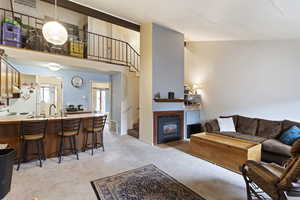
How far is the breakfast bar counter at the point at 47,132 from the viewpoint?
121 inches

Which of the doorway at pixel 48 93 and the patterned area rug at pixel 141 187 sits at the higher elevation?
the doorway at pixel 48 93

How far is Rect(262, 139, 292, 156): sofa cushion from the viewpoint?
3031mm

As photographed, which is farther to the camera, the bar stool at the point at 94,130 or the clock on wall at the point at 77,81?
the clock on wall at the point at 77,81

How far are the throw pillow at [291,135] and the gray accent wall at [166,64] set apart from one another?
275cm

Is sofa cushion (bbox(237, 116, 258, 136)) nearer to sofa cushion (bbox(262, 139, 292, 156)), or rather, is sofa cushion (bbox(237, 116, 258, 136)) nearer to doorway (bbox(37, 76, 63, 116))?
sofa cushion (bbox(262, 139, 292, 156))

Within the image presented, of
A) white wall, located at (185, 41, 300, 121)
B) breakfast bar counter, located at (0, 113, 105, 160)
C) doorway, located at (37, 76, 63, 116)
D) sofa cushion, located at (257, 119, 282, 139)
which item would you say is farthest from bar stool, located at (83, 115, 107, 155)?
sofa cushion, located at (257, 119, 282, 139)

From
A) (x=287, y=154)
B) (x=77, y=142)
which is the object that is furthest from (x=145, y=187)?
(x=287, y=154)

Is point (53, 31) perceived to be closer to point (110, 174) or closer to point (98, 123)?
point (98, 123)

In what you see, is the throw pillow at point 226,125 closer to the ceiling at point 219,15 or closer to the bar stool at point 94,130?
the ceiling at point 219,15

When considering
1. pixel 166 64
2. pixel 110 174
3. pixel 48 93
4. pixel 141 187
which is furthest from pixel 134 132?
pixel 48 93

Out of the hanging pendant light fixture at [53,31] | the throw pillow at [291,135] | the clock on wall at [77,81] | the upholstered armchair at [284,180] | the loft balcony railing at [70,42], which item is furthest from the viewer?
the clock on wall at [77,81]

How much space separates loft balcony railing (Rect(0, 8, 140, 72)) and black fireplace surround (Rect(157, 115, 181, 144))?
Result: 268cm

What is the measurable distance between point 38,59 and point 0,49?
0.79 meters

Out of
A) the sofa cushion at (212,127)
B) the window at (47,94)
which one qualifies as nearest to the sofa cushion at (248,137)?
the sofa cushion at (212,127)
